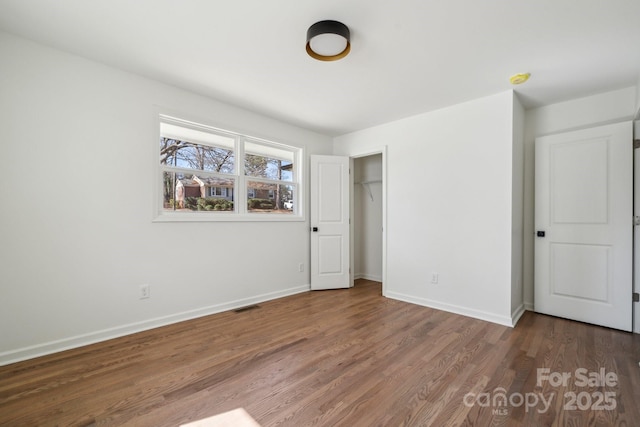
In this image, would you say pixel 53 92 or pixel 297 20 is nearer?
pixel 297 20

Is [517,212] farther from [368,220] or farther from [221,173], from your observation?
[221,173]

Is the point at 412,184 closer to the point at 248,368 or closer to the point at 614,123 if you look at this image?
the point at 614,123

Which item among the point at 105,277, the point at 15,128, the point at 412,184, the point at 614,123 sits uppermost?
the point at 614,123

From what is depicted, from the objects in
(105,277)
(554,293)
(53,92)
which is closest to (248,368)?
(105,277)

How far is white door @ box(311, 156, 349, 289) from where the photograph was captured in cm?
427

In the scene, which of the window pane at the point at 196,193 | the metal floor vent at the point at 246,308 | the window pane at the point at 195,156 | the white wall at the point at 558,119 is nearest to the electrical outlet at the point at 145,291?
the window pane at the point at 196,193

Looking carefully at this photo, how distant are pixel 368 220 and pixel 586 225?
2.91 meters

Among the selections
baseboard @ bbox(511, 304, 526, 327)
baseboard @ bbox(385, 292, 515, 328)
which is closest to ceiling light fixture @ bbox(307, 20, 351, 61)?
baseboard @ bbox(385, 292, 515, 328)

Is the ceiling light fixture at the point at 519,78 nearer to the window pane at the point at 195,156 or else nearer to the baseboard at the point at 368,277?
the window pane at the point at 195,156

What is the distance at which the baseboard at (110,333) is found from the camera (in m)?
2.14

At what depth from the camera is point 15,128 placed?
213 centimetres

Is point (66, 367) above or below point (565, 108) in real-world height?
below

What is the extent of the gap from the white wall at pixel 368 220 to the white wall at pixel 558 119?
83.2 inches

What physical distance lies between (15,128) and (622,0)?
4295mm
